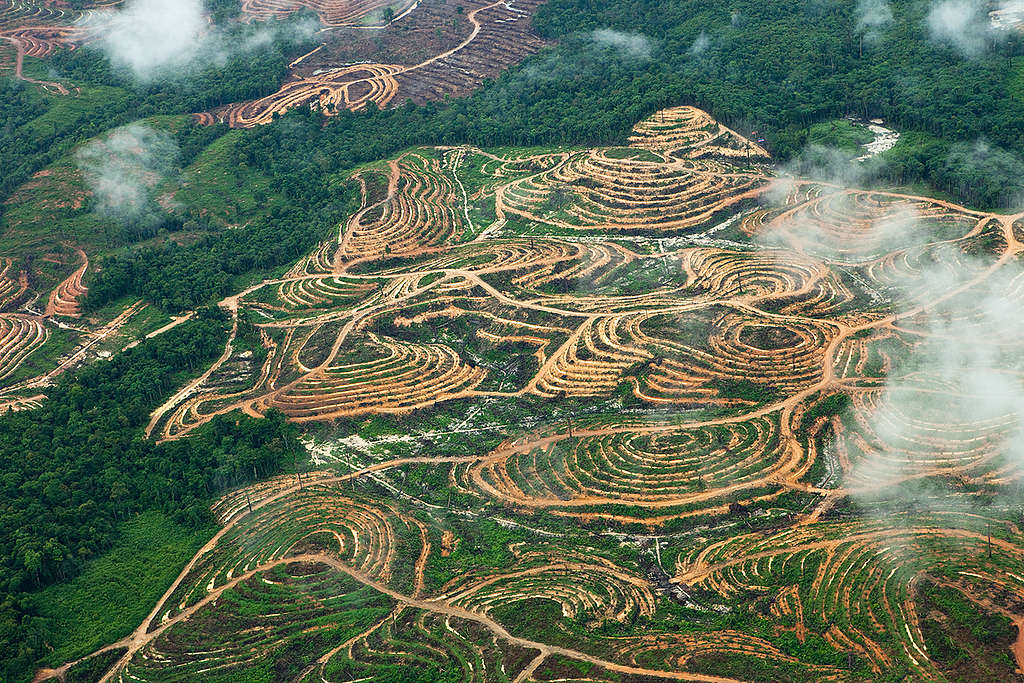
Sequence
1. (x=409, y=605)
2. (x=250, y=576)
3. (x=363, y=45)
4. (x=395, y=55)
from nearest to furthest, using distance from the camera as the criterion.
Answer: (x=409, y=605)
(x=250, y=576)
(x=395, y=55)
(x=363, y=45)

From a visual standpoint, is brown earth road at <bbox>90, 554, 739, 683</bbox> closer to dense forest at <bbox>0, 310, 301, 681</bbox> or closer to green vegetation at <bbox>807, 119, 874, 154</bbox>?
dense forest at <bbox>0, 310, 301, 681</bbox>

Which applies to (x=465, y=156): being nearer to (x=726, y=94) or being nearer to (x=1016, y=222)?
(x=726, y=94)

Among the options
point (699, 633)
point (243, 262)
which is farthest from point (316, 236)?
point (699, 633)

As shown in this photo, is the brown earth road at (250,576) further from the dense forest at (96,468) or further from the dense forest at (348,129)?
the dense forest at (348,129)

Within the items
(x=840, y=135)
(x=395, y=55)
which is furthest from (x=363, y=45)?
(x=840, y=135)

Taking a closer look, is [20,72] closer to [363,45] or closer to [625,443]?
[363,45]

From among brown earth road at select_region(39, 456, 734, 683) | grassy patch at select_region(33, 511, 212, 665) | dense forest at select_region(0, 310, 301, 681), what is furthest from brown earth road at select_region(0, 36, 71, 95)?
brown earth road at select_region(39, 456, 734, 683)
